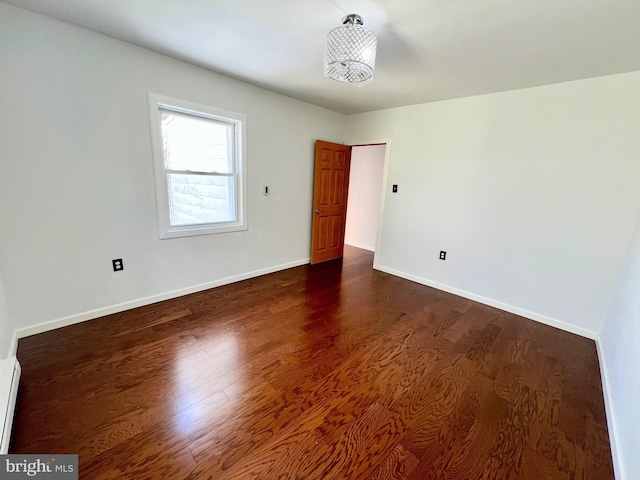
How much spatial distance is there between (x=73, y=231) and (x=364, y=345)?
2.62 m

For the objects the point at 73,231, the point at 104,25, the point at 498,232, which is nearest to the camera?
the point at 104,25

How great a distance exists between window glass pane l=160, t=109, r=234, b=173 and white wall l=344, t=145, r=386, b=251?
9.31ft

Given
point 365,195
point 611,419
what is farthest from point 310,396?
point 365,195

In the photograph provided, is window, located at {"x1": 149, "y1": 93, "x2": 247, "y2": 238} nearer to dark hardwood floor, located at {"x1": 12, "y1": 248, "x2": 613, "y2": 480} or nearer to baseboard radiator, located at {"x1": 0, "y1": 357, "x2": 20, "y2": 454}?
dark hardwood floor, located at {"x1": 12, "y1": 248, "x2": 613, "y2": 480}

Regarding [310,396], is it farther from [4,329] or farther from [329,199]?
[329,199]

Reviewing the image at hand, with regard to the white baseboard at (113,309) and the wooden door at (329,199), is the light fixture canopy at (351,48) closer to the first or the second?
the wooden door at (329,199)

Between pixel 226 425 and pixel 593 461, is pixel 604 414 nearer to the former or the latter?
pixel 593 461

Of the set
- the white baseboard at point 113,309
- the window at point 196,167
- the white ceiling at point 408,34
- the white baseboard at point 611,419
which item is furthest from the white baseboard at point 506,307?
the window at point 196,167

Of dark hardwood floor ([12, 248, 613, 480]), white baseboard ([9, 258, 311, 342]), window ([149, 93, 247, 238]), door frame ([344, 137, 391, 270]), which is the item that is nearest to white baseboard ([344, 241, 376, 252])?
door frame ([344, 137, 391, 270])

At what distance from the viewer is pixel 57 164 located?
6.95ft

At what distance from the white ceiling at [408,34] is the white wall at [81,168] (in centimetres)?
21

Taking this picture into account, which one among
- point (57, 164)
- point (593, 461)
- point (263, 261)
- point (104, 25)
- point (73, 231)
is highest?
point (104, 25)

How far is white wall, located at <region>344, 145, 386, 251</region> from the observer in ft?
17.5

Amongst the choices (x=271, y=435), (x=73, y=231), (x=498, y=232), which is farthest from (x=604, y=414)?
(x=73, y=231)
